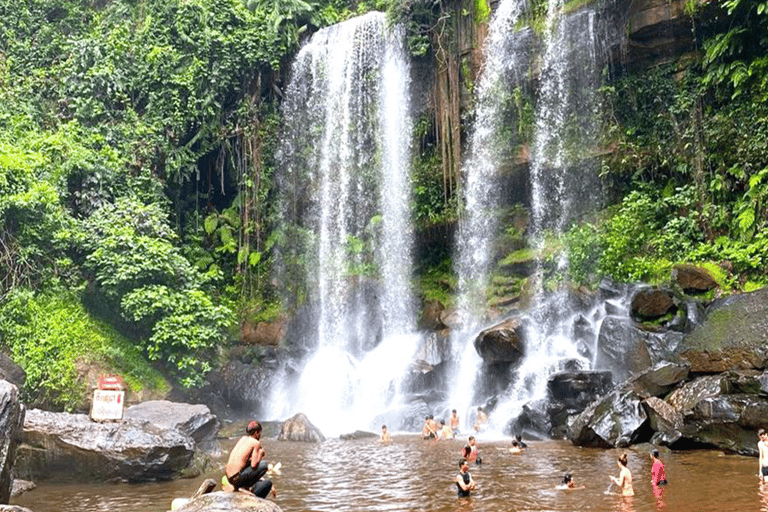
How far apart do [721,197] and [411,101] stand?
11.5 m

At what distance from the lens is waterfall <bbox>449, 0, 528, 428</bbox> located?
2353 cm

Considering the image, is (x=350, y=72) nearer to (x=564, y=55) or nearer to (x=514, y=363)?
(x=564, y=55)

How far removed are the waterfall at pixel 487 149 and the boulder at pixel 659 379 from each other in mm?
9099

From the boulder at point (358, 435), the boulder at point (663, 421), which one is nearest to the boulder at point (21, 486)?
the boulder at point (358, 435)

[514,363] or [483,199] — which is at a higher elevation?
[483,199]

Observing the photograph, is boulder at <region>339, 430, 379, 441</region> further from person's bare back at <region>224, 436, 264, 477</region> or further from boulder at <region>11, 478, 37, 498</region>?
person's bare back at <region>224, 436, 264, 477</region>

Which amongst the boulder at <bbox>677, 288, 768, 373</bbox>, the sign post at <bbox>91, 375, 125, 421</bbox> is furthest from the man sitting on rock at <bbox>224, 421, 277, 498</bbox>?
the boulder at <bbox>677, 288, 768, 373</bbox>

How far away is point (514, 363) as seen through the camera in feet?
59.8

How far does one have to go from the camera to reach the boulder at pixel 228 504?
20.0ft

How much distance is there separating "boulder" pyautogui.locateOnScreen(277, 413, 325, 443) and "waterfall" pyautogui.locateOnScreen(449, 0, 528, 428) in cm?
742

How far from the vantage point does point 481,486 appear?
10.4 m

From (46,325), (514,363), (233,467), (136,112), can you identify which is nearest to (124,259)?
(46,325)

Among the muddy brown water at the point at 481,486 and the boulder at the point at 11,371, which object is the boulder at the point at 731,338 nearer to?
the muddy brown water at the point at 481,486

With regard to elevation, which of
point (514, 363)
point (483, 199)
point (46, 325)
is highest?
point (483, 199)
